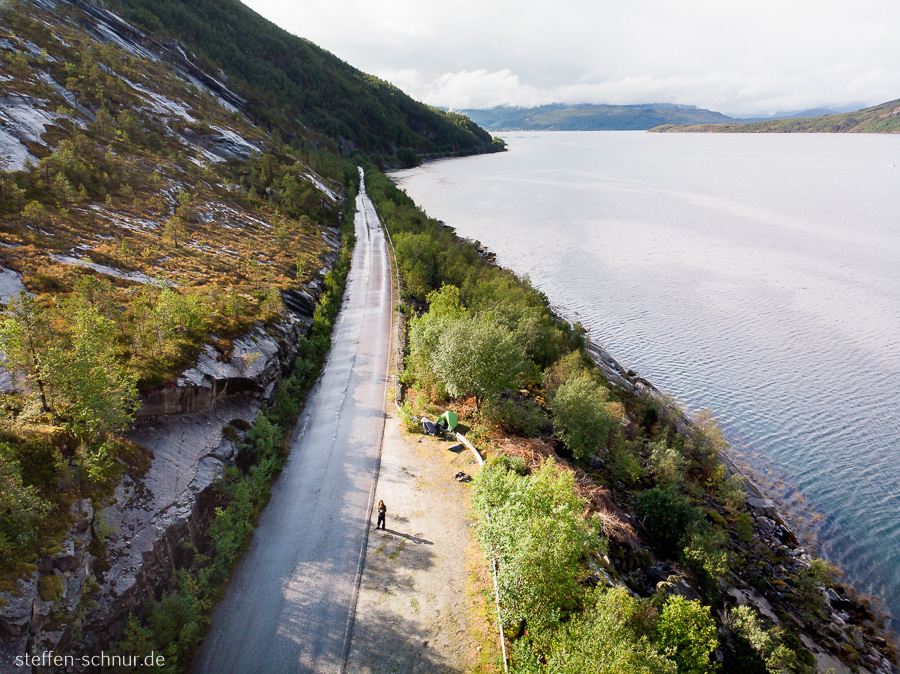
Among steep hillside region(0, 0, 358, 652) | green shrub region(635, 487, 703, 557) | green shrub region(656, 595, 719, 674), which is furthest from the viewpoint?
green shrub region(635, 487, 703, 557)

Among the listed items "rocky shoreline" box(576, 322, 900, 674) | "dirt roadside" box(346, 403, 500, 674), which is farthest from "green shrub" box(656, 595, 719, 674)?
"rocky shoreline" box(576, 322, 900, 674)

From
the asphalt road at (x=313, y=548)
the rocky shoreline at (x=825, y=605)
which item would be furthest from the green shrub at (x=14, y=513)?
the rocky shoreline at (x=825, y=605)

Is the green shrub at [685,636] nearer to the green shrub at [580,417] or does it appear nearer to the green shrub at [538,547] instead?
the green shrub at [538,547]

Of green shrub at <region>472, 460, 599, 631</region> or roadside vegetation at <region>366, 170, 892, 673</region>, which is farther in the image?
green shrub at <region>472, 460, 599, 631</region>

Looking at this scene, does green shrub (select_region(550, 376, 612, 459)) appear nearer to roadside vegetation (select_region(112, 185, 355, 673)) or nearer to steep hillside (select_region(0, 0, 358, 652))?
roadside vegetation (select_region(112, 185, 355, 673))

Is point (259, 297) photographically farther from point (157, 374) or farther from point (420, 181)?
point (420, 181)

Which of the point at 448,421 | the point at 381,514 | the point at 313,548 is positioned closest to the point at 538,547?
the point at 381,514

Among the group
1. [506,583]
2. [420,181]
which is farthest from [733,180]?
[506,583]
